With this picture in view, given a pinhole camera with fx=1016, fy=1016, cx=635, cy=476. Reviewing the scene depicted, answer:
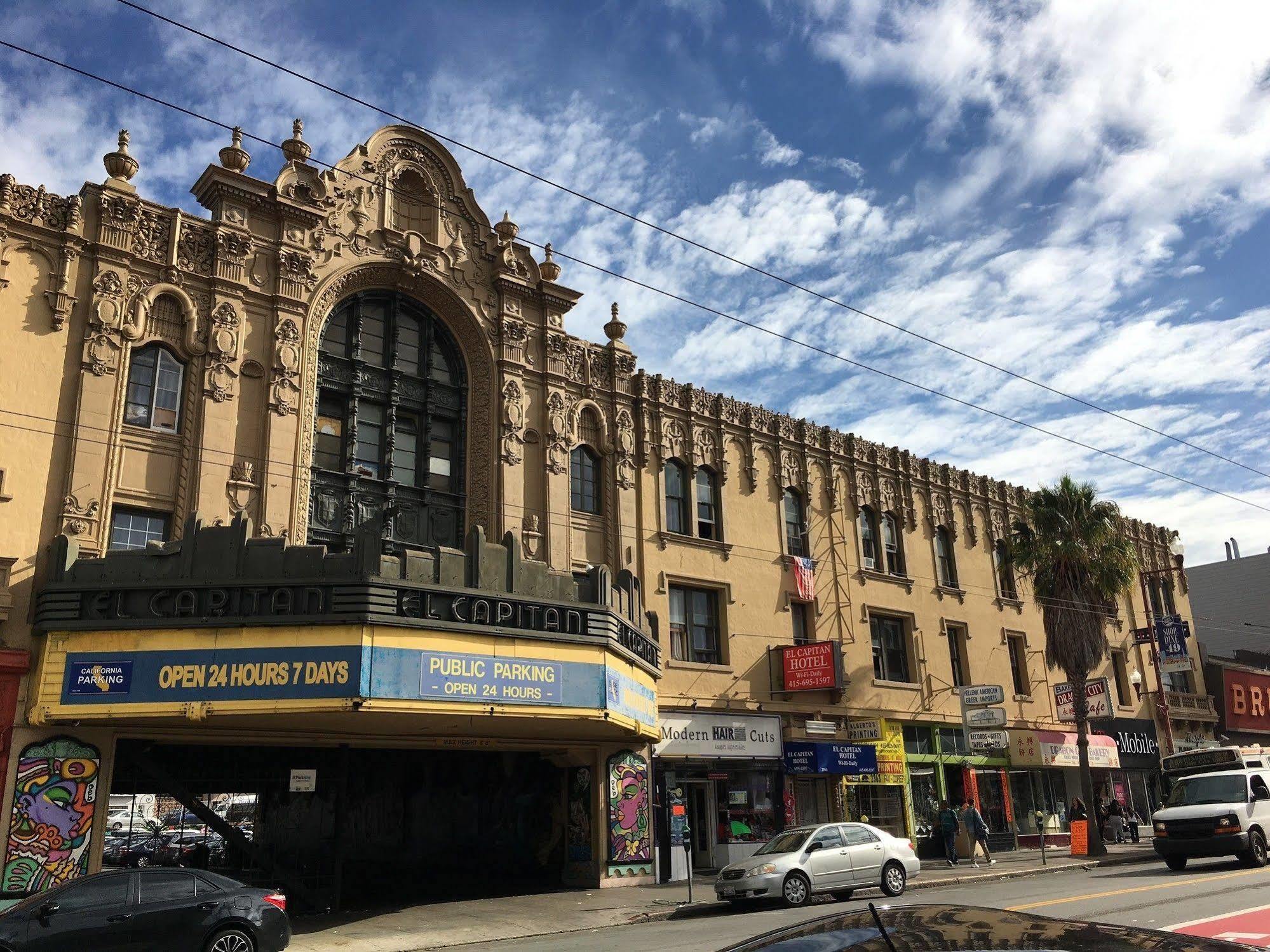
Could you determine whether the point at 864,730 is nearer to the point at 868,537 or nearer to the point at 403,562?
the point at 868,537

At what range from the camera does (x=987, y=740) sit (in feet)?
98.8

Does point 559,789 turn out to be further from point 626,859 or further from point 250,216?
point 250,216

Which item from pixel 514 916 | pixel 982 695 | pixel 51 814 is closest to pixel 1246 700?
pixel 982 695

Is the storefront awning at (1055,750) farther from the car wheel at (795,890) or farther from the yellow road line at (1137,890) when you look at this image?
the car wheel at (795,890)

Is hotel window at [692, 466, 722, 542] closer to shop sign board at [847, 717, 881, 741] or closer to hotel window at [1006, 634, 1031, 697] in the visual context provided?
shop sign board at [847, 717, 881, 741]

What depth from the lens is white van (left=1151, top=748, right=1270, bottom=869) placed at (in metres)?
20.7

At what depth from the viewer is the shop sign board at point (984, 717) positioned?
30.2 metres

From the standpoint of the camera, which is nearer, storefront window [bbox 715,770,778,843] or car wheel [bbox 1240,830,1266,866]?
car wheel [bbox 1240,830,1266,866]

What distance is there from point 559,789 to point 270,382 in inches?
464

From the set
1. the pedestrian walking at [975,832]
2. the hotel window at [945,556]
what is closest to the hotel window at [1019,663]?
the hotel window at [945,556]

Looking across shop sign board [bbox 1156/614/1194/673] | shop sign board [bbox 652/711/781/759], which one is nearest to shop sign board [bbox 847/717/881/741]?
shop sign board [bbox 652/711/781/759]

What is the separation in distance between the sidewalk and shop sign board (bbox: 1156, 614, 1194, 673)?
18.6 m

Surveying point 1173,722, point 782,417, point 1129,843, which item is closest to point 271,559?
point 782,417

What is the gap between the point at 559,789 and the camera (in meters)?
24.9
